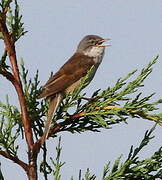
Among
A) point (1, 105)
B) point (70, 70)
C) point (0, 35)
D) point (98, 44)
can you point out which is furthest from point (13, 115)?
point (98, 44)

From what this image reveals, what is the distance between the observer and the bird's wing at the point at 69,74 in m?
6.15

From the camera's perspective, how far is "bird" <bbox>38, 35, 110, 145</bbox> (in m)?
5.36

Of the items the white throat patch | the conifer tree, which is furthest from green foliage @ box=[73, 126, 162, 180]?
the white throat patch

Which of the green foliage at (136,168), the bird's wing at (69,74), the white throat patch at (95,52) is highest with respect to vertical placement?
the white throat patch at (95,52)

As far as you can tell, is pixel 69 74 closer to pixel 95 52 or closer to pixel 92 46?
pixel 95 52

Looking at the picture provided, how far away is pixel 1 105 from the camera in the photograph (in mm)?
4234

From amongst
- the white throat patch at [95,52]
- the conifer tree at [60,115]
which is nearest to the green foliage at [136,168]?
the conifer tree at [60,115]

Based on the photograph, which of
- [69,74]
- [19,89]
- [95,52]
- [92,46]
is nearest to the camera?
[19,89]

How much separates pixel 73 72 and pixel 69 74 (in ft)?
0.26

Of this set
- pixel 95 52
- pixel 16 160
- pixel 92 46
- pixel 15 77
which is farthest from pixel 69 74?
pixel 16 160

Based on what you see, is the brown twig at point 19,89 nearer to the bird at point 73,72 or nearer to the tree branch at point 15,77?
the tree branch at point 15,77

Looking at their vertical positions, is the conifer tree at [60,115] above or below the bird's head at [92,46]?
below

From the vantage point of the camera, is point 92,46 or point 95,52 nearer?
point 95,52

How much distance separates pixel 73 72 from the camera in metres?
7.07
